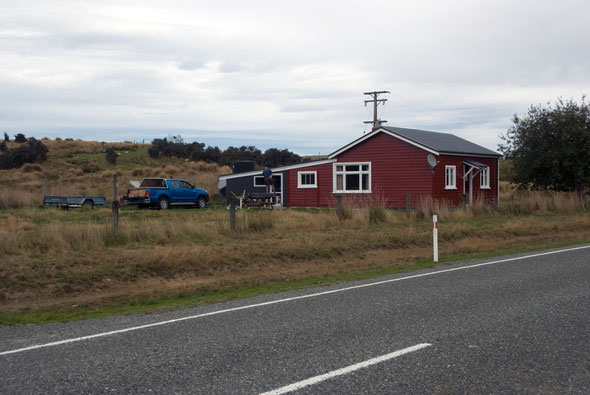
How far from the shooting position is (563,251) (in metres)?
15.2

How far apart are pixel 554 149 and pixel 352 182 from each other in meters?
11.5

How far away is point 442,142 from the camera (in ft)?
111

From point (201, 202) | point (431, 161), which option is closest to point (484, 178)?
point (431, 161)

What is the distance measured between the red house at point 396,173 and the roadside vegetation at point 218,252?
5.67 m

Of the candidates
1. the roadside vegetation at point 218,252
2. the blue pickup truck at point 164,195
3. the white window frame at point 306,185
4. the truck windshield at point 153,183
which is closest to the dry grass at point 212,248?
the roadside vegetation at point 218,252

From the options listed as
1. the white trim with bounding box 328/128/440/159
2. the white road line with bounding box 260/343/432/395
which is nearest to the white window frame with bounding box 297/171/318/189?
the white trim with bounding box 328/128/440/159

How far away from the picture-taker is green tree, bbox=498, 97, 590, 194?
32156 millimetres

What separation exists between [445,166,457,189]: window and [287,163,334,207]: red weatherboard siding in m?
6.23

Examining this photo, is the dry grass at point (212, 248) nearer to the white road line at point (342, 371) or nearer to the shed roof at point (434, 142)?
the white road line at point (342, 371)

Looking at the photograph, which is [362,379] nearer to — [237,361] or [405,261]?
[237,361]

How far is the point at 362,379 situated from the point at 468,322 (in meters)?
2.59

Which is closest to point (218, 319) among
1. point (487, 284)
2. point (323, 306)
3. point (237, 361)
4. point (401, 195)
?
point (323, 306)

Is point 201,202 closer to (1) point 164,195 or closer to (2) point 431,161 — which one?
(1) point 164,195

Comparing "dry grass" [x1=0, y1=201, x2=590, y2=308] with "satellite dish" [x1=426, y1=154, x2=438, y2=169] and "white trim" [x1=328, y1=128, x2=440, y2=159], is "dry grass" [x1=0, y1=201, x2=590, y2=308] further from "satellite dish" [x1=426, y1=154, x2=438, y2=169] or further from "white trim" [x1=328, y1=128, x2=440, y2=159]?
"white trim" [x1=328, y1=128, x2=440, y2=159]
